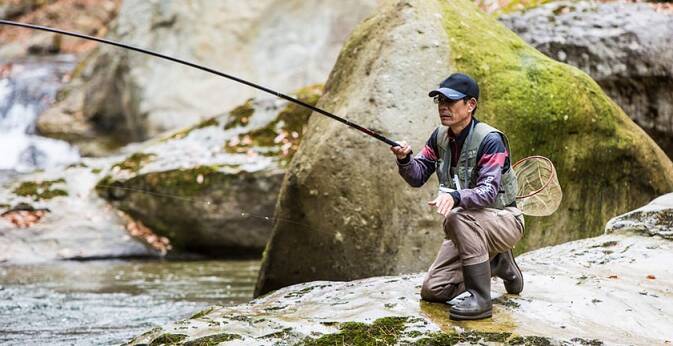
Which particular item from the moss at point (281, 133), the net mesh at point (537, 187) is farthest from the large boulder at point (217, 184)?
the net mesh at point (537, 187)

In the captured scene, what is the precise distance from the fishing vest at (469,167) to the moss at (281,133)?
666 centimetres

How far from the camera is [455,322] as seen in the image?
3.80 metres

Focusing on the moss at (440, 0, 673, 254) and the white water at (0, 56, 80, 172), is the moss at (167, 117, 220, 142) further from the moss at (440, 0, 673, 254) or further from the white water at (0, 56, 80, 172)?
the moss at (440, 0, 673, 254)

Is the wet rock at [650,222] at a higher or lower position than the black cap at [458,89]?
lower

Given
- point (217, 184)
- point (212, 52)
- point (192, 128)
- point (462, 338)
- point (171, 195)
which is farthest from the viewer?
point (212, 52)

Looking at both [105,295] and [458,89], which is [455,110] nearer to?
[458,89]

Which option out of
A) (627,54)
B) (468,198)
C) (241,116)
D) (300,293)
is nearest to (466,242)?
(468,198)

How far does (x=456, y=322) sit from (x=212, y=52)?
1250 cm

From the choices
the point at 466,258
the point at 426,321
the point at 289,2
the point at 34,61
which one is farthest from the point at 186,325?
the point at 34,61

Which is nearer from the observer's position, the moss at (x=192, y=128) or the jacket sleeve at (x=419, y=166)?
the jacket sleeve at (x=419, y=166)

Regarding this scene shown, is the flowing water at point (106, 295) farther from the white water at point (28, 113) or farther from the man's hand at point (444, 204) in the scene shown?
the white water at point (28, 113)

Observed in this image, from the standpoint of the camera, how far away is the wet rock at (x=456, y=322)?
12.0 ft

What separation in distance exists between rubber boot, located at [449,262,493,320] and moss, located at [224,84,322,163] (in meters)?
6.94

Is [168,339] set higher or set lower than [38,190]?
lower
